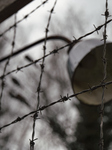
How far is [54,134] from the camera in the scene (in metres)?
5.65

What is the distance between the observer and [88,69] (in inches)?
83.0

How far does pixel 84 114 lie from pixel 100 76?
13.8 feet

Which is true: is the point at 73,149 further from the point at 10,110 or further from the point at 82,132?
the point at 10,110

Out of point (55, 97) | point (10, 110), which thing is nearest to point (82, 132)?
point (55, 97)

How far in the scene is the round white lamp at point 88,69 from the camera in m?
1.97

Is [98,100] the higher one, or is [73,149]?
[73,149]

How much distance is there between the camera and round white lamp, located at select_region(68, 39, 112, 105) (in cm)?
197

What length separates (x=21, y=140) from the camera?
618 cm

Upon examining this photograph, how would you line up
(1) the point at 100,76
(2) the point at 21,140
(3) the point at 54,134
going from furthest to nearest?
1. (2) the point at 21,140
2. (3) the point at 54,134
3. (1) the point at 100,76

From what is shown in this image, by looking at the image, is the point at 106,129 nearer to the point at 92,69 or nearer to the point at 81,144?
the point at 81,144

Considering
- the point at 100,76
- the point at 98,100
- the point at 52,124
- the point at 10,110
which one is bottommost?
the point at 98,100

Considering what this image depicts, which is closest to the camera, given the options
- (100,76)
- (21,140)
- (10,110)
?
(100,76)

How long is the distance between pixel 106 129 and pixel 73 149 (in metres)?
0.88

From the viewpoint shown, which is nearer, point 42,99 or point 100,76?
point 100,76
